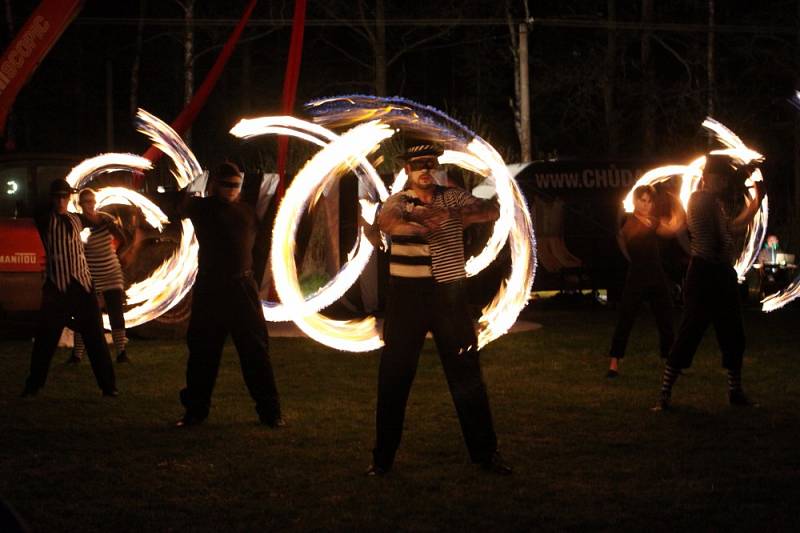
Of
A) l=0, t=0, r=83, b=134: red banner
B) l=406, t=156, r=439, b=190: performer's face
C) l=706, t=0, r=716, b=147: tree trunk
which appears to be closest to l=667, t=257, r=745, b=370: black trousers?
l=406, t=156, r=439, b=190: performer's face

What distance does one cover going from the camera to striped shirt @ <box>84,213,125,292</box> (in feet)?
39.1

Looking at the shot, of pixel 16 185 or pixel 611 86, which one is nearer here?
pixel 16 185

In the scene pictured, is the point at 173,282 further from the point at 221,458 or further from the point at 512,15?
the point at 512,15

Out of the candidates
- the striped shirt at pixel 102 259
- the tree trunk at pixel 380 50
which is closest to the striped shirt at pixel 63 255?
the striped shirt at pixel 102 259

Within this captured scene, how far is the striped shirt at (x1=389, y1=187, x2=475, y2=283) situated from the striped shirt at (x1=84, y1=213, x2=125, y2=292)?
17.1 ft

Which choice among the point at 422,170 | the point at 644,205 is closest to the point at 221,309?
the point at 422,170

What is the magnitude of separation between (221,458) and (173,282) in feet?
18.1

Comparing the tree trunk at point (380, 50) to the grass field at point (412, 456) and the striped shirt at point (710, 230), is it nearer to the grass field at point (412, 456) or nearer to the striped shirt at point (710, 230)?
the grass field at point (412, 456)

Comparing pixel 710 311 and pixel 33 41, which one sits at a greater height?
pixel 33 41

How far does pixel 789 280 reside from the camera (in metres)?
19.5

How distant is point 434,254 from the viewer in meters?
7.43

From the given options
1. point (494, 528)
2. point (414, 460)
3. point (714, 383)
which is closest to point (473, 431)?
point (414, 460)

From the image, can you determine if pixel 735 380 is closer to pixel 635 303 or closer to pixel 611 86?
pixel 635 303

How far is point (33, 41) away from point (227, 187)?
1893 millimetres
